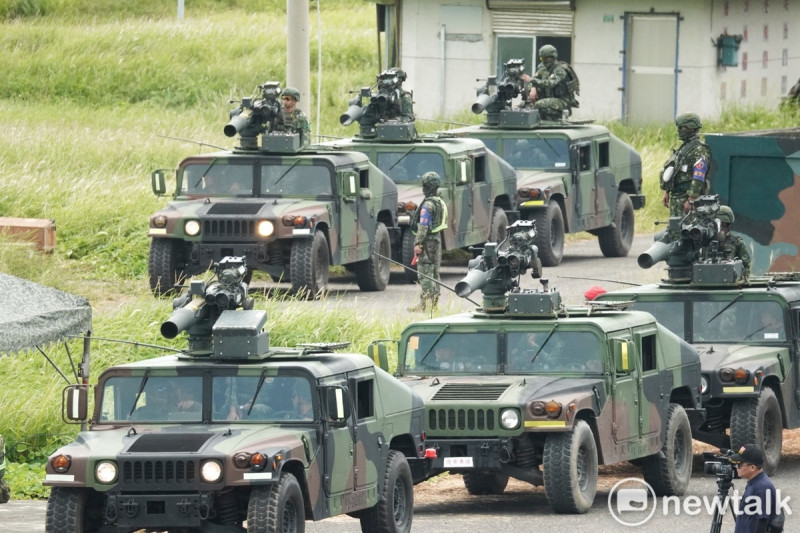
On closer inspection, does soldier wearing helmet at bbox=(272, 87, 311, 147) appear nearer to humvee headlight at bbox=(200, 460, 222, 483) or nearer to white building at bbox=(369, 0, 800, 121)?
humvee headlight at bbox=(200, 460, 222, 483)

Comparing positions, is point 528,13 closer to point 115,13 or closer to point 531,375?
point 115,13

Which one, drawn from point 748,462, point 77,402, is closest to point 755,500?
point 748,462

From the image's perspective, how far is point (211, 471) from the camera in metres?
11.3

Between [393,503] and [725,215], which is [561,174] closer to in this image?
[725,215]

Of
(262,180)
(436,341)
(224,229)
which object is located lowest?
(436,341)

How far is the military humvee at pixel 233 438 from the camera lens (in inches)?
446

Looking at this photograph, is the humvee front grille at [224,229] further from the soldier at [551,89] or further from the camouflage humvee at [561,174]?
the soldier at [551,89]

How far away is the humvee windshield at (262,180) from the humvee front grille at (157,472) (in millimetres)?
10774

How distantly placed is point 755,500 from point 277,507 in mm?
A: 2546

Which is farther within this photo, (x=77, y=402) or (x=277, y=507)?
(x=77, y=402)

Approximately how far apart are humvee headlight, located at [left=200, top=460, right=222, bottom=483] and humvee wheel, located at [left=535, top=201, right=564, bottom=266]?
45.4 feet

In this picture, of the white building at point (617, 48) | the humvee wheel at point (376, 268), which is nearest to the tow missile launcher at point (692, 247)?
the humvee wheel at point (376, 268)
